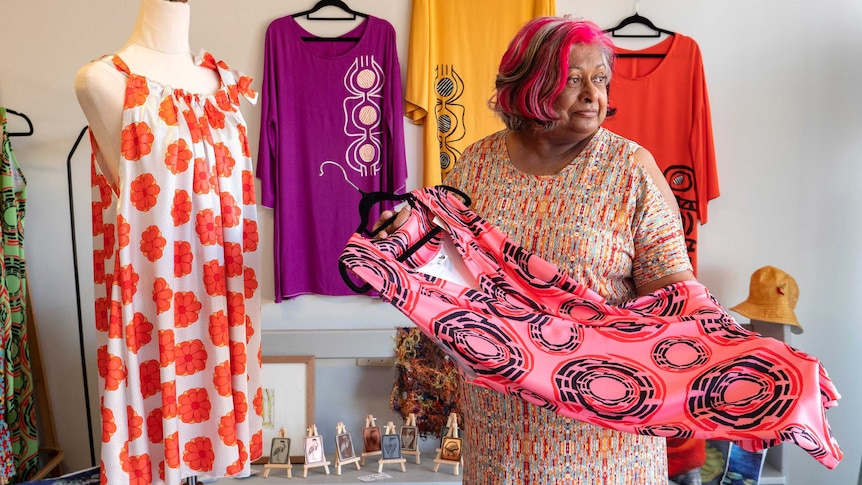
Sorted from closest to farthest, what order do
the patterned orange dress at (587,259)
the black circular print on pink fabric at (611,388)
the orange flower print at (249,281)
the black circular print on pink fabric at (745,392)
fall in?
the black circular print on pink fabric at (745,392)
the black circular print on pink fabric at (611,388)
the patterned orange dress at (587,259)
the orange flower print at (249,281)

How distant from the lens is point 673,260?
1347 mm

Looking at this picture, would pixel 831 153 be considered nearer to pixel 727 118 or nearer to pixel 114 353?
pixel 727 118

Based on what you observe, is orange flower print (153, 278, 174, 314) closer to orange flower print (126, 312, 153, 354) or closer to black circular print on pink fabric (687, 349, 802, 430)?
orange flower print (126, 312, 153, 354)

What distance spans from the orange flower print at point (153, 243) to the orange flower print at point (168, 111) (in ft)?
0.96

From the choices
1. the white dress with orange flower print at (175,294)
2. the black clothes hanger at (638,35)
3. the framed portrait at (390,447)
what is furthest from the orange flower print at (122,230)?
the black clothes hanger at (638,35)

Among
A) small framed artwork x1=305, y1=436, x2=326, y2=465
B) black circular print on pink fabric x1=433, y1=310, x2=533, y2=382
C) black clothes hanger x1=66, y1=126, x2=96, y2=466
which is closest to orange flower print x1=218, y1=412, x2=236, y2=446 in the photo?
black circular print on pink fabric x1=433, y1=310, x2=533, y2=382

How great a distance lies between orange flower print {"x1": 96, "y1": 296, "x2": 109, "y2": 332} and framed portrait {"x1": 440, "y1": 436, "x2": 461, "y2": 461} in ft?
4.81

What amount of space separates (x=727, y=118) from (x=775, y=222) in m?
0.55

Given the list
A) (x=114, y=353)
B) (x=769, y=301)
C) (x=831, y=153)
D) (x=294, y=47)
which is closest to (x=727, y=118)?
(x=831, y=153)

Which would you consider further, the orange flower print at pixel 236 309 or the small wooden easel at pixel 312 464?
the small wooden easel at pixel 312 464

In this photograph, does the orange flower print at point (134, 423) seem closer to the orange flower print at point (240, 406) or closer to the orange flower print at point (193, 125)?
the orange flower print at point (240, 406)

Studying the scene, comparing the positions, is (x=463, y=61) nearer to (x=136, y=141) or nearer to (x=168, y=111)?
(x=168, y=111)

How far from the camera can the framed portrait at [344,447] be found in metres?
2.73

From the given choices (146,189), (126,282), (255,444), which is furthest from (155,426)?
(146,189)
